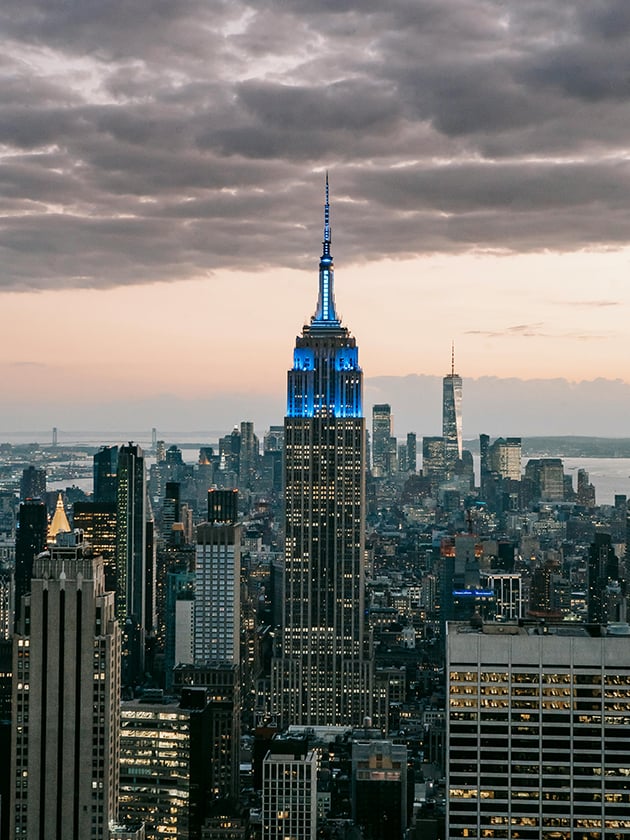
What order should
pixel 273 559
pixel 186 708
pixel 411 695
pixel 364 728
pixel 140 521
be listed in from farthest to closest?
pixel 140 521 → pixel 273 559 → pixel 411 695 → pixel 364 728 → pixel 186 708

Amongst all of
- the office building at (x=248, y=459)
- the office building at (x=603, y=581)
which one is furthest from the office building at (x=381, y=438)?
the office building at (x=603, y=581)

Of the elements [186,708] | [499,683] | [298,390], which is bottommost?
[186,708]

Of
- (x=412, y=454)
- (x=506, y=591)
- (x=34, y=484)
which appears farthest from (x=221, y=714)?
(x=412, y=454)

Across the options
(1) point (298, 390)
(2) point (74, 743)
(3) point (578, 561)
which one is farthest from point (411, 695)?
(2) point (74, 743)

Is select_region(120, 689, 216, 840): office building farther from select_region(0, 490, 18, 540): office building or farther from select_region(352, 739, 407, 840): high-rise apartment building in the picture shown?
select_region(0, 490, 18, 540): office building

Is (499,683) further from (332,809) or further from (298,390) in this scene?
(298,390)

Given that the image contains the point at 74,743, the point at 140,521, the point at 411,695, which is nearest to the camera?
the point at 74,743

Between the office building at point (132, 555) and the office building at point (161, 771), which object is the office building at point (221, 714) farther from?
the office building at point (132, 555)
